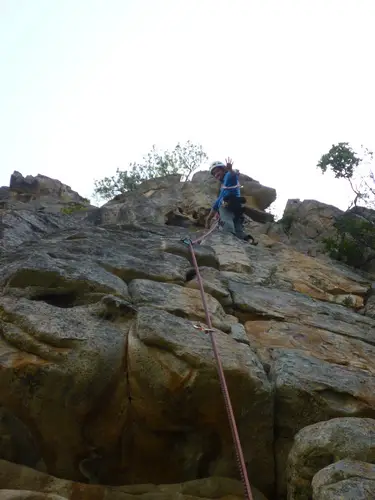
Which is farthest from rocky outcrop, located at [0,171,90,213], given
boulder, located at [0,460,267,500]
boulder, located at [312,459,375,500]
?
boulder, located at [312,459,375,500]

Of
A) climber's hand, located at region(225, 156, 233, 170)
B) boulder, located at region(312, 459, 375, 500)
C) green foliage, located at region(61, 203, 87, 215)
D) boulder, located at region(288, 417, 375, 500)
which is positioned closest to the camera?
boulder, located at region(312, 459, 375, 500)

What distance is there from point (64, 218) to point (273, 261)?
16.9ft

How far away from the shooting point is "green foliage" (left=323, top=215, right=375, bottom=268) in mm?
14281

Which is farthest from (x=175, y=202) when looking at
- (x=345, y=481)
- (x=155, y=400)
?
(x=345, y=481)

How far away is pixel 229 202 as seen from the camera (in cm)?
1270

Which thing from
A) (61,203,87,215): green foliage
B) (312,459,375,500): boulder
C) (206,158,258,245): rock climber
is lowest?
(312,459,375,500): boulder

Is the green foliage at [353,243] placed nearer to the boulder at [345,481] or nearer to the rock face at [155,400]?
the rock face at [155,400]

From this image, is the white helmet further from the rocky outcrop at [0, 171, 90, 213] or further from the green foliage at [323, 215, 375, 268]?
the rocky outcrop at [0, 171, 90, 213]

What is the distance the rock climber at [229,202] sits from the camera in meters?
12.5

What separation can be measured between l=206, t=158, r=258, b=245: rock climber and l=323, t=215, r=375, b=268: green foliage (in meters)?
2.71

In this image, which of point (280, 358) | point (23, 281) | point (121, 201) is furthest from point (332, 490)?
point (121, 201)

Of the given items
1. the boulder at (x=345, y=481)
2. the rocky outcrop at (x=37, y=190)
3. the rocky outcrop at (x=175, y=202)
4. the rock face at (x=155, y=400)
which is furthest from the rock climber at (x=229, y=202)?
the boulder at (x=345, y=481)

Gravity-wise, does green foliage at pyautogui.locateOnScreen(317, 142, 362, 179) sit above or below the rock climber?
above

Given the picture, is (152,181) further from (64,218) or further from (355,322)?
(355,322)
